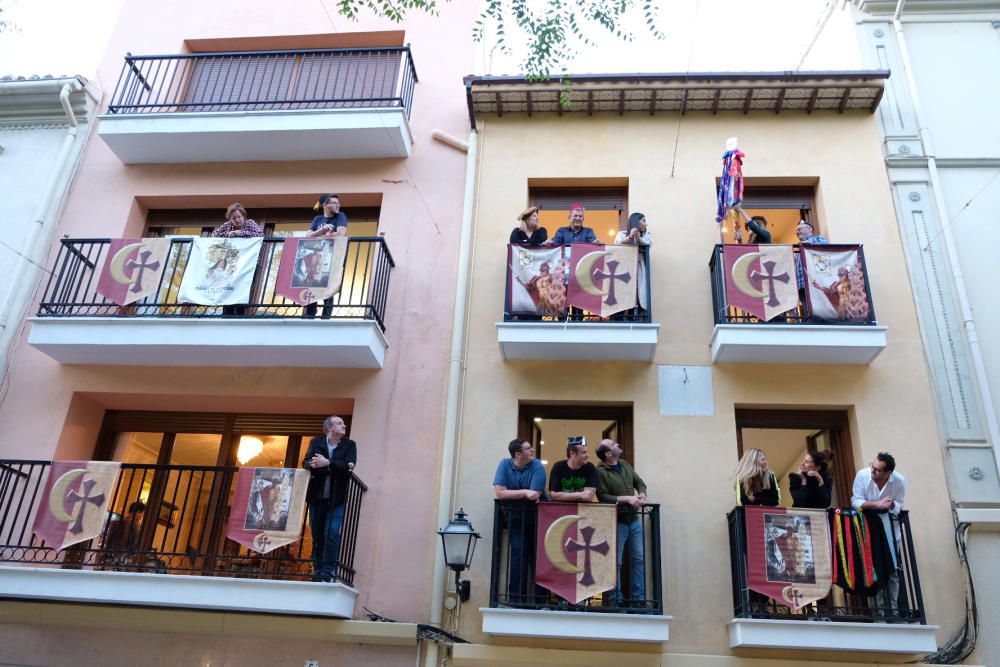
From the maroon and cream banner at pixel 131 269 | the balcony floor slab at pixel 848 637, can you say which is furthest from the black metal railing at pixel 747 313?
the maroon and cream banner at pixel 131 269

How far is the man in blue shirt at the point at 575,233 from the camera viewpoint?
9992 mm

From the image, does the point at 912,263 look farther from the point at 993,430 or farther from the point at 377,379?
the point at 377,379

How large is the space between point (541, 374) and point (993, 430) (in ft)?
16.5

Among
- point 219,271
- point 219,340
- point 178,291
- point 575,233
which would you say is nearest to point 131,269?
point 178,291

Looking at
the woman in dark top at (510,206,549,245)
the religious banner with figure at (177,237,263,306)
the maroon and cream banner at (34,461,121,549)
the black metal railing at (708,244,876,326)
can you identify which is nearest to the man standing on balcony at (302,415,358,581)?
the maroon and cream banner at (34,461,121,549)

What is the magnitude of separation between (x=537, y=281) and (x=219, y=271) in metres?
3.94

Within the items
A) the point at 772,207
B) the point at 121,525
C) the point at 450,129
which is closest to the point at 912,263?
the point at 772,207

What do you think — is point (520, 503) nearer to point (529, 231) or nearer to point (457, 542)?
point (457, 542)

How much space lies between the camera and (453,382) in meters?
9.53

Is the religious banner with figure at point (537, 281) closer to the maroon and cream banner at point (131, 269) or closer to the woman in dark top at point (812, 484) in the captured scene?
the woman in dark top at point (812, 484)

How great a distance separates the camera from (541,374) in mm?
9578

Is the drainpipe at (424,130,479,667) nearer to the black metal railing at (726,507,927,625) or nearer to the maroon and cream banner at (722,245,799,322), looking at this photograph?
the black metal railing at (726,507,927,625)

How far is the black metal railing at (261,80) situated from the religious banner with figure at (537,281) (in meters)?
3.24

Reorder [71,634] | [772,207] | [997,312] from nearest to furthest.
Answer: [71,634], [997,312], [772,207]
